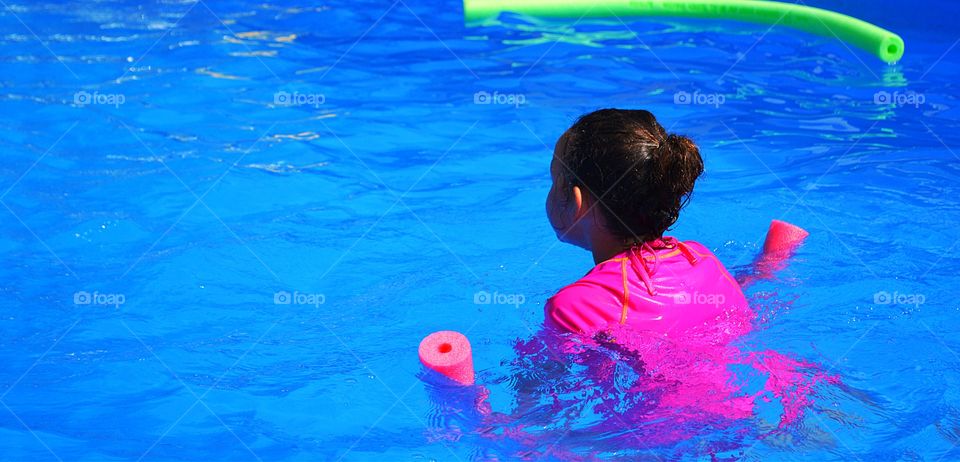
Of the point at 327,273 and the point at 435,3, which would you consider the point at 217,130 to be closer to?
the point at 327,273

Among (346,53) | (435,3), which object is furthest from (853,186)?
(435,3)

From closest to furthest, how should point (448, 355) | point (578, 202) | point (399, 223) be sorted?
1. point (448, 355)
2. point (578, 202)
3. point (399, 223)

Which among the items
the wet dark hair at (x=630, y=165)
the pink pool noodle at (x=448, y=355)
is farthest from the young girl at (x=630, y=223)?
the pink pool noodle at (x=448, y=355)

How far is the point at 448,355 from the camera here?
268 centimetres

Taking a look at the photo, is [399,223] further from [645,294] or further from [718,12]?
[718,12]

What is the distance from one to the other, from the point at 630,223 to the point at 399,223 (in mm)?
1987

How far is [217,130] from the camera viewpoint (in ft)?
18.2

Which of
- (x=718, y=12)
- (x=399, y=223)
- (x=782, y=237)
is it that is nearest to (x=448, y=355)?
(x=782, y=237)

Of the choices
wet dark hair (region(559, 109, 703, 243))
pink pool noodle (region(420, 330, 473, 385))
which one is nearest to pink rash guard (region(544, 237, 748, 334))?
wet dark hair (region(559, 109, 703, 243))

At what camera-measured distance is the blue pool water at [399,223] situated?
Answer: 3.12m

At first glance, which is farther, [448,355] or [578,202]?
[578,202]

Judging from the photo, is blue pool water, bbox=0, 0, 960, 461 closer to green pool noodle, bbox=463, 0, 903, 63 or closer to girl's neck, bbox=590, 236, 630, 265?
green pool noodle, bbox=463, 0, 903, 63

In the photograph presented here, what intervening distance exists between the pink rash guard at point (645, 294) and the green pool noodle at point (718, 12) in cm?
458

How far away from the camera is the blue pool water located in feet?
10.2
